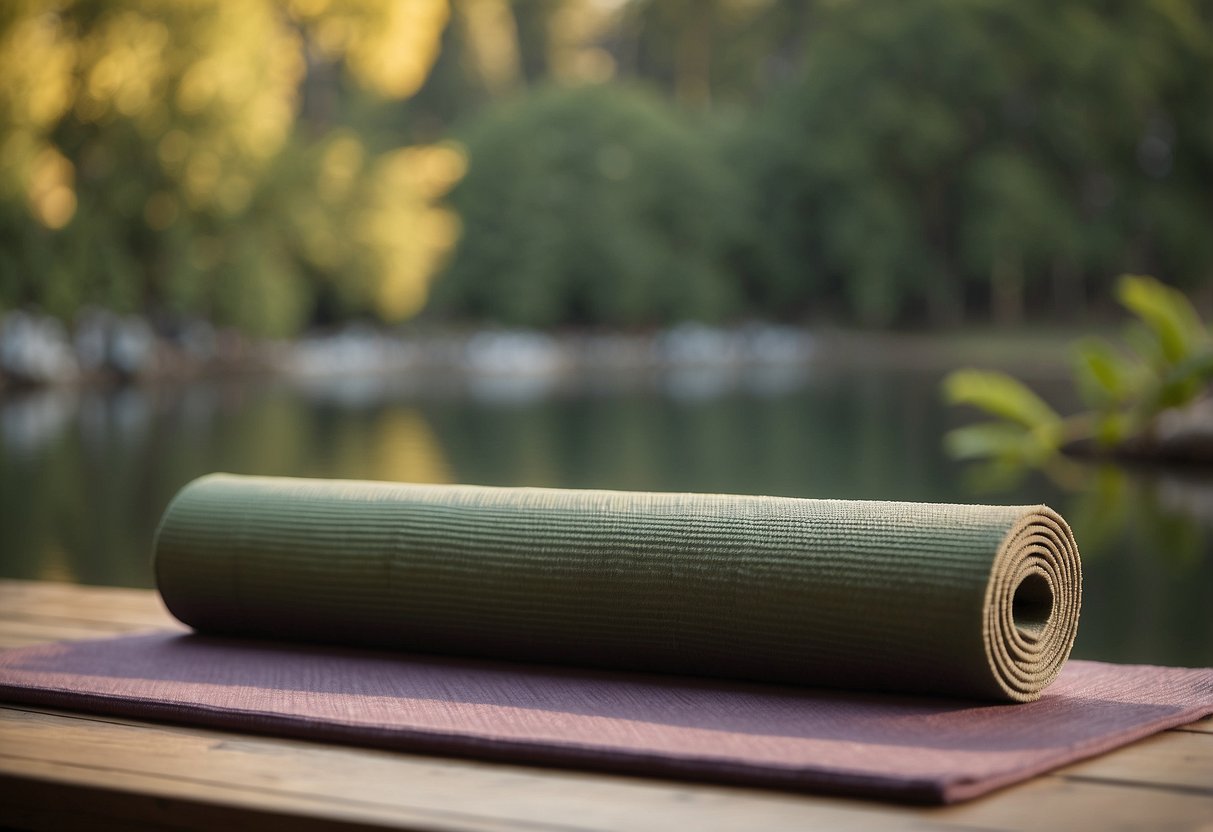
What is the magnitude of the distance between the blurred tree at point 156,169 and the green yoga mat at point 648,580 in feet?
47.3

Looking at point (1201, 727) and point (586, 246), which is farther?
point (586, 246)

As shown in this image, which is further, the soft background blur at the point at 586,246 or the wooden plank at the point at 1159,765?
the soft background blur at the point at 586,246

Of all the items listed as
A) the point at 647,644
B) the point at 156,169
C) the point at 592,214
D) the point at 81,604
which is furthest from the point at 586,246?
the point at 647,644

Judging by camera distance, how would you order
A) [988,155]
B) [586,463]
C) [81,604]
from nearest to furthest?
[81,604], [586,463], [988,155]

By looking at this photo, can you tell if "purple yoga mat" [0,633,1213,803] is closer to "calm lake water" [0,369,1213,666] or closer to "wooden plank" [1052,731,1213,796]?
"wooden plank" [1052,731,1213,796]

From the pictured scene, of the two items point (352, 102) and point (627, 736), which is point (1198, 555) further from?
point (352, 102)

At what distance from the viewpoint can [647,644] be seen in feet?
6.37

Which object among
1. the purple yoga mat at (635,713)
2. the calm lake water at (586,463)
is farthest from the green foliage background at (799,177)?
the purple yoga mat at (635,713)

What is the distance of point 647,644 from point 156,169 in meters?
16.1

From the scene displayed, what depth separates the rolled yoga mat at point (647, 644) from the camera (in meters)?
1.60

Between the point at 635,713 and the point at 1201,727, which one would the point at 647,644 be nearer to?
the point at 635,713

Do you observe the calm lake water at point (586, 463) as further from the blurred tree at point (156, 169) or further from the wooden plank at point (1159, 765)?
the blurred tree at point (156, 169)

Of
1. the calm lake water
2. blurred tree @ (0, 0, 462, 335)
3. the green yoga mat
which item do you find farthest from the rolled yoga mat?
blurred tree @ (0, 0, 462, 335)

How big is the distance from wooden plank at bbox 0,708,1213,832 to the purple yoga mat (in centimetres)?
2
